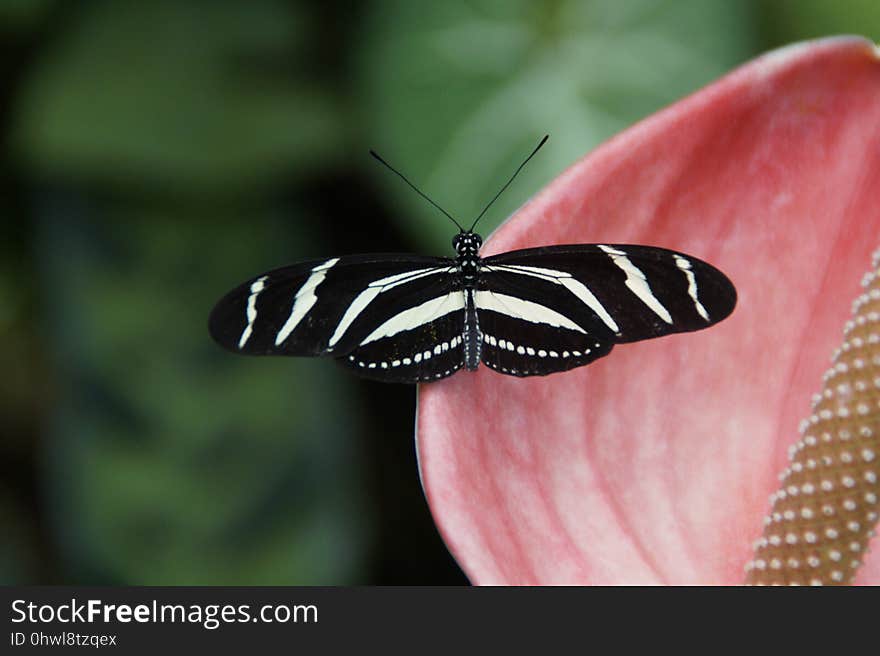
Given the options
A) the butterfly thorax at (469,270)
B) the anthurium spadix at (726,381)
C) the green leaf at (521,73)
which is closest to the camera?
the anthurium spadix at (726,381)

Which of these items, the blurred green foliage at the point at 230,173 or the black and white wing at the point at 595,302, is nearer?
the black and white wing at the point at 595,302

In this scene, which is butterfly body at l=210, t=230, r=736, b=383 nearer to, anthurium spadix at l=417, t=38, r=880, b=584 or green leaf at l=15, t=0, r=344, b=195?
anthurium spadix at l=417, t=38, r=880, b=584

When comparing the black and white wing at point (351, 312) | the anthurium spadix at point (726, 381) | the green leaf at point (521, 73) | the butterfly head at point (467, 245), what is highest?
the green leaf at point (521, 73)

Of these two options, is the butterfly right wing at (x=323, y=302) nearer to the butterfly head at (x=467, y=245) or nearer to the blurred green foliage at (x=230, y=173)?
the butterfly head at (x=467, y=245)

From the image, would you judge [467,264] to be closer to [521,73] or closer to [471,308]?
[471,308]

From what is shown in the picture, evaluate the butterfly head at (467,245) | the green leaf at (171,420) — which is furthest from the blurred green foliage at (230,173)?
the butterfly head at (467,245)


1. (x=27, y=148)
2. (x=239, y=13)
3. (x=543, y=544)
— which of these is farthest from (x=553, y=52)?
(x=543, y=544)
